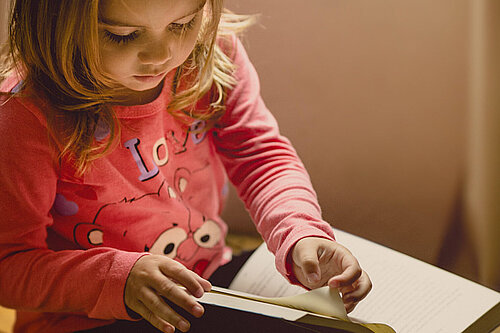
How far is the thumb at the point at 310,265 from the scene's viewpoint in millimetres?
502

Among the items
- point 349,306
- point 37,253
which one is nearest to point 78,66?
point 37,253

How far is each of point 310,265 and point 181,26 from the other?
0.21 metres

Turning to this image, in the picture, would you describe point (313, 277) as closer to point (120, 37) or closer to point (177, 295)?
point (177, 295)

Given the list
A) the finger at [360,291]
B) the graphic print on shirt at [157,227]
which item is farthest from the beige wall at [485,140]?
the graphic print on shirt at [157,227]

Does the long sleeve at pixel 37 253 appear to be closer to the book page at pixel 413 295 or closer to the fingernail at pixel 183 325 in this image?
the fingernail at pixel 183 325

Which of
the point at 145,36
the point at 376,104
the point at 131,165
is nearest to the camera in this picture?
the point at 145,36

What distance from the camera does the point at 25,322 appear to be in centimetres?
63

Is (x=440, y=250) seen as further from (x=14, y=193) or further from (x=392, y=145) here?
(x=14, y=193)

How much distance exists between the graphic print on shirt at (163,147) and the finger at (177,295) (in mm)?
123

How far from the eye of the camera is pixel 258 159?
2.05 ft

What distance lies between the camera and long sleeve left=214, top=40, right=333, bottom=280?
0.58 m

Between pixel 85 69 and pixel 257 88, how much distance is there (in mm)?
201

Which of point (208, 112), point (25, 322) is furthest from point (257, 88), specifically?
point (25, 322)

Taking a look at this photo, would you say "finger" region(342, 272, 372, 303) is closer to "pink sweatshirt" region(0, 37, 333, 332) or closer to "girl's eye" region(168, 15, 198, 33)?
"pink sweatshirt" region(0, 37, 333, 332)
